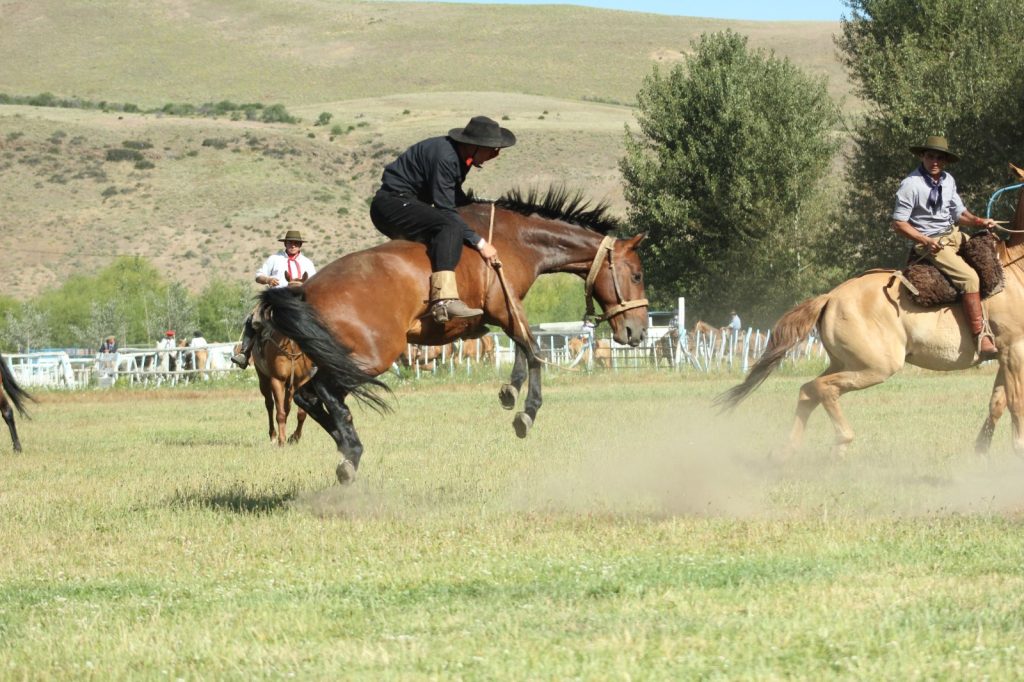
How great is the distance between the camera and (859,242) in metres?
44.3

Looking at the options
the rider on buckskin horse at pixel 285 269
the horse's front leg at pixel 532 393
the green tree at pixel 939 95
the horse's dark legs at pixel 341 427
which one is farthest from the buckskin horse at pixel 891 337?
the green tree at pixel 939 95

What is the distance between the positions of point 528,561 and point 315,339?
284 centimetres

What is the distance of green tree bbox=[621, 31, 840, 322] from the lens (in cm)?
4800

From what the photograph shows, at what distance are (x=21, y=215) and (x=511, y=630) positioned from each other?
83.5 metres

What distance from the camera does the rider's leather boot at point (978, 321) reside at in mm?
10914

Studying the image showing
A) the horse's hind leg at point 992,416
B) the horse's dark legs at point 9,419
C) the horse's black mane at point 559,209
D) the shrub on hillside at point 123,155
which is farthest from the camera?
the shrub on hillside at point 123,155

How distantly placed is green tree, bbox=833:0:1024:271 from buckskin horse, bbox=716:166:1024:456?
2822 cm

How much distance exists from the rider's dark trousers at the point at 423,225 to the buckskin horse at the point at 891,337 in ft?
11.5

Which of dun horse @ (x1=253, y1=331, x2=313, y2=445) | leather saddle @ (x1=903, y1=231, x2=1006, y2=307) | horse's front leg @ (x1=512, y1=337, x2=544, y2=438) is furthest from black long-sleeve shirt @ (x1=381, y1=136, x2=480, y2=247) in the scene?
dun horse @ (x1=253, y1=331, x2=313, y2=445)

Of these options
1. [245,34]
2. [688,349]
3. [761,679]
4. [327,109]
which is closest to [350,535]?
[761,679]

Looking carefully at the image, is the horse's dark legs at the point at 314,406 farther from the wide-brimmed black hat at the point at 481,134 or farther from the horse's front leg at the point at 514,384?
the wide-brimmed black hat at the point at 481,134

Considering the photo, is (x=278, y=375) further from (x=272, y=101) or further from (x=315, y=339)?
(x=272, y=101)

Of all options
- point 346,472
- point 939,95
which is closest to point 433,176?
point 346,472

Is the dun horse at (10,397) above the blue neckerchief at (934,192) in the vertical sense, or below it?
below
